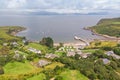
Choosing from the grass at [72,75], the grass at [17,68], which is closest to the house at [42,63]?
the grass at [17,68]

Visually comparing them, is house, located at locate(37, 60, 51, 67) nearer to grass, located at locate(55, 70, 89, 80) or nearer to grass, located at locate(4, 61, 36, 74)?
grass, located at locate(4, 61, 36, 74)

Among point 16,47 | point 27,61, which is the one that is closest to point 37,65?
point 27,61

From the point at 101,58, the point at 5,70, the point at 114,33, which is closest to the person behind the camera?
the point at 5,70

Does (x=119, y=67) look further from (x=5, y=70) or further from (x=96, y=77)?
(x=5, y=70)

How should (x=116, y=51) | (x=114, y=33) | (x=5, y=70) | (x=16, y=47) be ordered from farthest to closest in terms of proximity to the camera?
Result: 1. (x=114, y=33)
2. (x=16, y=47)
3. (x=116, y=51)
4. (x=5, y=70)

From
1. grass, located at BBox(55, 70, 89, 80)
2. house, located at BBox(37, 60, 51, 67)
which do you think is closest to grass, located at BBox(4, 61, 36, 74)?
house, located at BBox(37, 60, 51, 67)

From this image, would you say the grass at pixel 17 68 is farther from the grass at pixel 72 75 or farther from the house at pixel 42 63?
the grass at pixel 72 75
